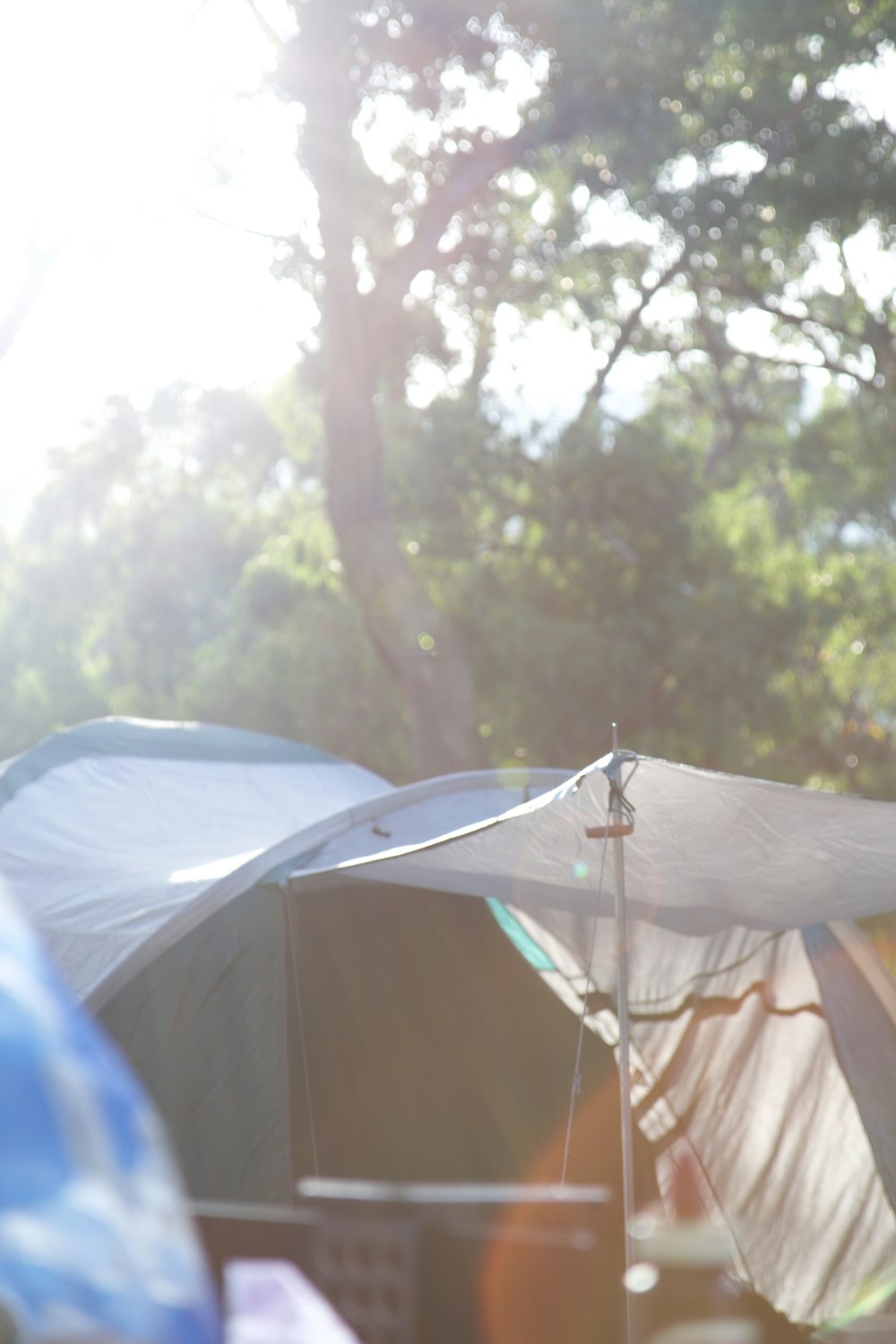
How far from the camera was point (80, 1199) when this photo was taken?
3.16 feet

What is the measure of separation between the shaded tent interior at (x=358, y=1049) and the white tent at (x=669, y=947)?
0.05ft

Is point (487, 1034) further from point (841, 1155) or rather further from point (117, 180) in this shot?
point (117, 180)

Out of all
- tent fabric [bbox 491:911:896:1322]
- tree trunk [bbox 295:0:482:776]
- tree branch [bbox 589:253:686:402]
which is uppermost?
tree branch [bbox 589:253:686:402]

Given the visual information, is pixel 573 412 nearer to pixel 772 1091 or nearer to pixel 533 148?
pixel 533 148

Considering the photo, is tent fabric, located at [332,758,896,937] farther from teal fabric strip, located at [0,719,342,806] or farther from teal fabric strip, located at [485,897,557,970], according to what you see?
teal fabric strip, located at [0,719,342,806]

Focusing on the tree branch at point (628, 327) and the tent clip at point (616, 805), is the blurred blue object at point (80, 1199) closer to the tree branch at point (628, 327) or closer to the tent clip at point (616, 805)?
the tent clip at point (616, 805)

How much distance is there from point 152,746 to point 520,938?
2.09 metres

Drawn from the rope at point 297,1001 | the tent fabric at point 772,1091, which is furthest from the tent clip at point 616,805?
the tent fabric at point 772,1091

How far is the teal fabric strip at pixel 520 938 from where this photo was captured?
469 cm

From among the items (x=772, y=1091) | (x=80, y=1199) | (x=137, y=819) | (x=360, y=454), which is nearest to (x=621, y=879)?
(x=772, y=1091)

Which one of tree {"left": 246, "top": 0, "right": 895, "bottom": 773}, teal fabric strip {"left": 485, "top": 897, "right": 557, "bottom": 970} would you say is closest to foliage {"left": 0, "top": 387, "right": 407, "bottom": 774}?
tree {"left": 246, "top": 0, "right": 895, "bottom": 773}

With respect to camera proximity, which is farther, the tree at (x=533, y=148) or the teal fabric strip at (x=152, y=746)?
the tree at (x=533, y=148)

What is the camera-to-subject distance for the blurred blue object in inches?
36.7

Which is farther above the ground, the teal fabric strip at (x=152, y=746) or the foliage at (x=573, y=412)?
the foliage at (x=573, y=412)
